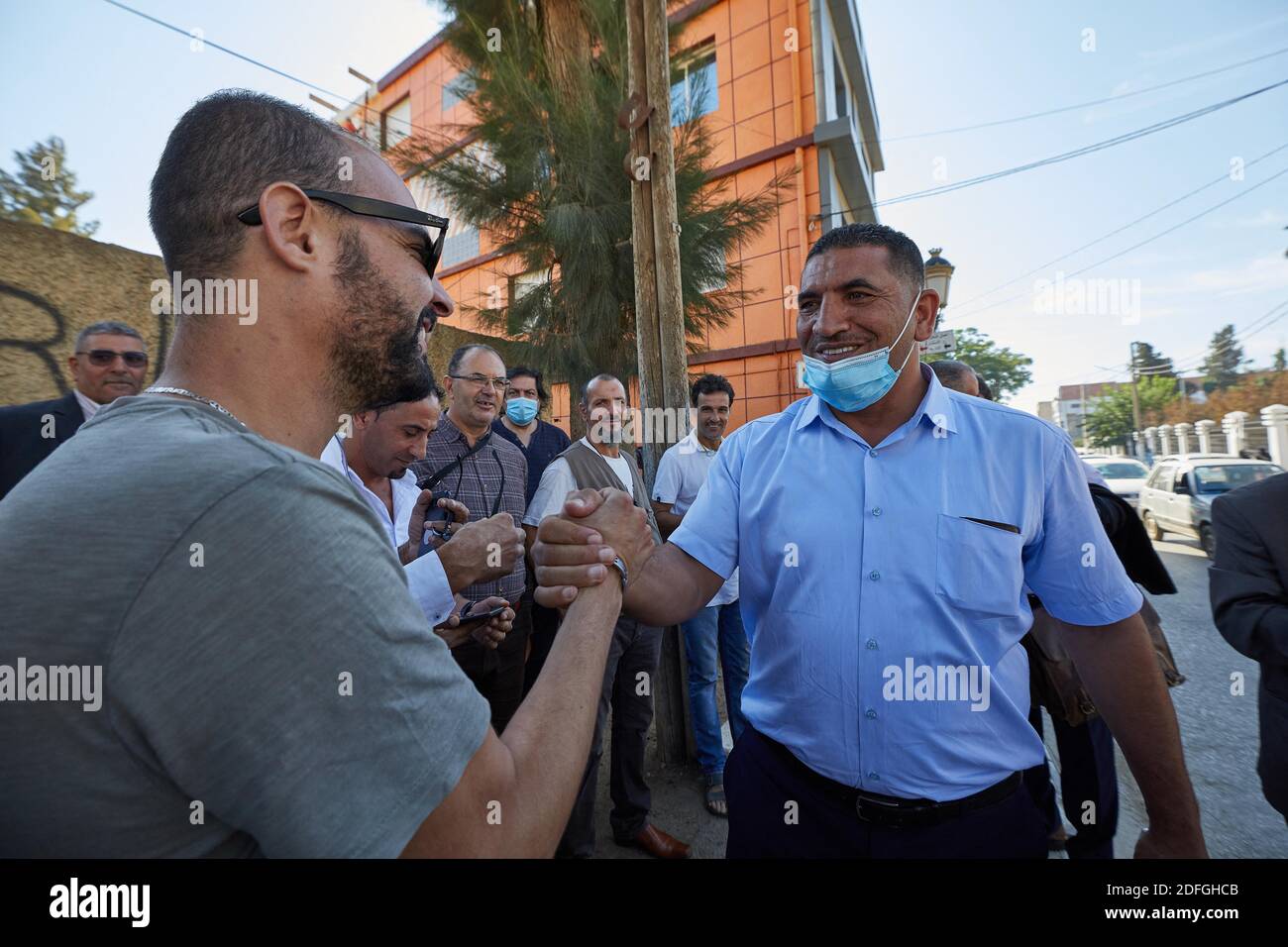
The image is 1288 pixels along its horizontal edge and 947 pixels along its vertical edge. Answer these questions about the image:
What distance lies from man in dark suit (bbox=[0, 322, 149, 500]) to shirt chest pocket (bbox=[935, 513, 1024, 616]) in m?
3.82

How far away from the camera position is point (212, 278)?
39.9 inches

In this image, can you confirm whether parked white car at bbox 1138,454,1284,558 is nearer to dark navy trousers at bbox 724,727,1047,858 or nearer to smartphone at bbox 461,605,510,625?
Result: dark navy trousers at bbox 724,727,1047,858

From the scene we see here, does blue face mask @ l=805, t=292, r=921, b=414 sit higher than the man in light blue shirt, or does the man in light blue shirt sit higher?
blue face mask @ l=805, t=292, r=921, b=414

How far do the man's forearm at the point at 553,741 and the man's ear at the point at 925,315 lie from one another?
5.01 feet

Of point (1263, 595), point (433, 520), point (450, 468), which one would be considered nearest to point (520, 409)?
point (450, 468)

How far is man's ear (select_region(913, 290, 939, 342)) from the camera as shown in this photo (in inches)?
80.4

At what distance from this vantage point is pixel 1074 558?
1.60m

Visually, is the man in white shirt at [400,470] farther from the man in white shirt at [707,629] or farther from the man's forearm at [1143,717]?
the man's forearm at [1143,717]

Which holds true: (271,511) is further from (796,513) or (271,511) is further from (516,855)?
(796,513)

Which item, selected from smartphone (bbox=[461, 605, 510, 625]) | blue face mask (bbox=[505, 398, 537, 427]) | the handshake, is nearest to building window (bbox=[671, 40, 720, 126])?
blue face mask (bbox=[505, 398, 537, 427])

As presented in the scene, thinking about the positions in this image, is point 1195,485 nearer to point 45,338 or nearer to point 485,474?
point 485,474

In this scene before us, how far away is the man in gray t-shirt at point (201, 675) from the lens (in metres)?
0.67

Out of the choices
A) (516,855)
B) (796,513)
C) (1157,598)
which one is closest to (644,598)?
(796,513)

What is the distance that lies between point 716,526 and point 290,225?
1.32 meters
